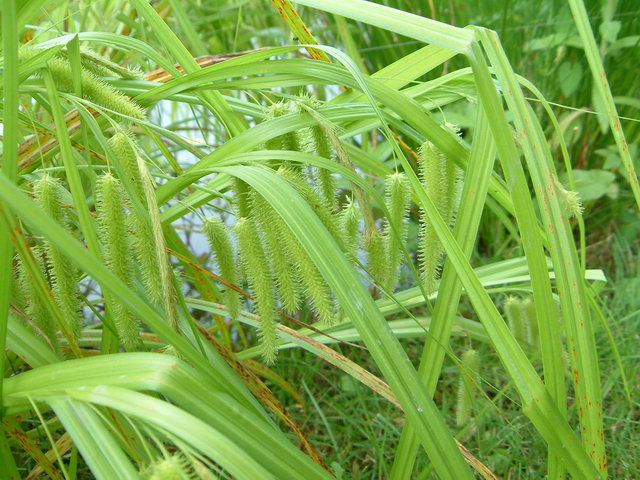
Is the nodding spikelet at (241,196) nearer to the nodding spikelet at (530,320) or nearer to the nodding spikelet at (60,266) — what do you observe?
the nodding spikelet at (60,266)

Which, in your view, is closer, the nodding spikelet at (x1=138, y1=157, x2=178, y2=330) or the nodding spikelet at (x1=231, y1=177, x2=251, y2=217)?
the nodding spikelet at (x1=138, y1=157, x2=178, y2=330)

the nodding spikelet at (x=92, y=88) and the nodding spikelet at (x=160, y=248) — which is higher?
the nodding spikelet at (x=92, y=88)

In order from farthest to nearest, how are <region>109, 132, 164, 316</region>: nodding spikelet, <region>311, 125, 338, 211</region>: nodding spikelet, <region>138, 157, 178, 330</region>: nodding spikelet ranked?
<region>311, 125, 338, 211</region>: nodding spikelet
<region>109, 132, 164, 316</region>: nodding spikelet
<region>138, 157, 178, 330</region>: nodding spikelet

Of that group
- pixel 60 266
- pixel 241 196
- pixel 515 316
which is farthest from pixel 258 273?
pixel 515 316

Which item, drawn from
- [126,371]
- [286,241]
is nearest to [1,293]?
[126,371]

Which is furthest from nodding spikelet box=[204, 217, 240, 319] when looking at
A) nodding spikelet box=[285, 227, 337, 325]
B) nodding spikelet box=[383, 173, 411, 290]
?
nodding spikelet box=[383, 173, 411, 290]

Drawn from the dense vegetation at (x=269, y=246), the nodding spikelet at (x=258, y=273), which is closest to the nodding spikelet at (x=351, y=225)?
the dense vegetation at (x=269, y=246)

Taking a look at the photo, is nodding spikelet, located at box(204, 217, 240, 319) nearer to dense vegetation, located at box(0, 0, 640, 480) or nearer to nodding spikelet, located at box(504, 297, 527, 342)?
dense vegetation, located at box(0, 0, 640, 480)
